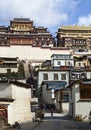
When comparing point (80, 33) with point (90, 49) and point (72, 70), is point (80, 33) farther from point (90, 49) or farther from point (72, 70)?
point (72, 70)

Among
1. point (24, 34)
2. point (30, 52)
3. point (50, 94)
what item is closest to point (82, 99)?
point (50, 94)

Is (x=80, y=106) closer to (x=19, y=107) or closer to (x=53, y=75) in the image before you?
(x=19, y=107)

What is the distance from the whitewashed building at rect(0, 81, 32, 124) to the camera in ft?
103

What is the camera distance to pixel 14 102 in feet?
111

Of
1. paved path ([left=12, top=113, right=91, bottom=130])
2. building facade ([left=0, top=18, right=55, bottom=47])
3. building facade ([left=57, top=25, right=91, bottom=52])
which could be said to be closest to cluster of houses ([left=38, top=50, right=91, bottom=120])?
paved path ([left=12, top=113, right=91, bottom=130])

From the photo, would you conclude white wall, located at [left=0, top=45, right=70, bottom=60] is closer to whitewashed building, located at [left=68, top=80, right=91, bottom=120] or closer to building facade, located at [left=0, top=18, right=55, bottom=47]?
building facade, located at [left=0, top=18, right=55, bottom=47]

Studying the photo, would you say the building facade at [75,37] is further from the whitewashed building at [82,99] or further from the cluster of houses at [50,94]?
the whitewashed building at [82,99]

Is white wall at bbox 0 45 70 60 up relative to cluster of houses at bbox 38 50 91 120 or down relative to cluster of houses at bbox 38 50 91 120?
up

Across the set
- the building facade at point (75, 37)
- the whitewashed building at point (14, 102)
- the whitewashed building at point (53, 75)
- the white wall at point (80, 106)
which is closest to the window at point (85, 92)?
the white wall at point (80, 106)

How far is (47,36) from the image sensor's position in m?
107

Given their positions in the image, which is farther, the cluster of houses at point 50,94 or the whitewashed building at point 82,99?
the whitewashed building at point 82,99

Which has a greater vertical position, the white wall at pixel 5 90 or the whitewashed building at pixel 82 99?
the white wall at pixel 5 90

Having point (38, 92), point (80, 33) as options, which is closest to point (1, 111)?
point (38, 92)

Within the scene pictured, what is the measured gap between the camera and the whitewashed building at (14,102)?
31312 mm
